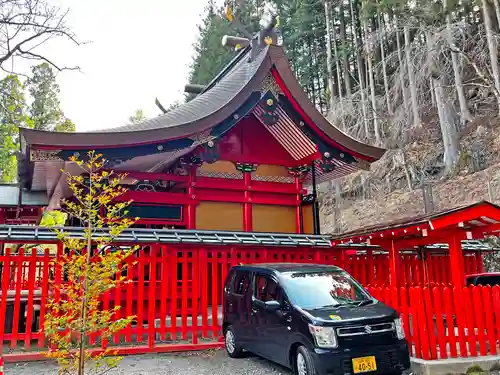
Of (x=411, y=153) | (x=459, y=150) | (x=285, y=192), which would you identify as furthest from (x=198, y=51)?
(x=285, y=192)

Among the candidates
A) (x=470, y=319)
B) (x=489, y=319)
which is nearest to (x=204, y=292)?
(x=470, y=319)

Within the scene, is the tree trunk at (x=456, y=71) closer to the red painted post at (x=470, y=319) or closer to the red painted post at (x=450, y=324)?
the red painted post at (x=470, y=319)

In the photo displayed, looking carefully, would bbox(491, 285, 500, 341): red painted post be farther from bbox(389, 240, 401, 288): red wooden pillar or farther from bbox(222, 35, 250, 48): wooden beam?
bbox(222, 35, 250, 48): wooden beam

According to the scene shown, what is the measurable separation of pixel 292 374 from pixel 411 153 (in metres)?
22.7

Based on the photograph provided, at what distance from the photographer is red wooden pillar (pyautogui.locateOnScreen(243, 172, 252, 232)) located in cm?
1166

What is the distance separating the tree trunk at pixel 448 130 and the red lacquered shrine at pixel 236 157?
12079 mm

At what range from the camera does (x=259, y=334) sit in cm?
664

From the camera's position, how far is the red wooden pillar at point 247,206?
38.3 ft

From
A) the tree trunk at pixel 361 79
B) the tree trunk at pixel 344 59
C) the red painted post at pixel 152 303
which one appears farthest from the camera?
the tree trunk at pixel 344 59

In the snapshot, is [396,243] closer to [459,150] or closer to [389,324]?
[389,324]

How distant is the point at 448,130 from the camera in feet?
72.7

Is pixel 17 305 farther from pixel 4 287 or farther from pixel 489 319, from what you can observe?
Answer: pixel 489 319

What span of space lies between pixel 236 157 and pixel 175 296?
475cm

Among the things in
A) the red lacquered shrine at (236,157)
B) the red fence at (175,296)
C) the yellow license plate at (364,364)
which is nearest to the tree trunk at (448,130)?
the red lacquered shrine at (236,157)
